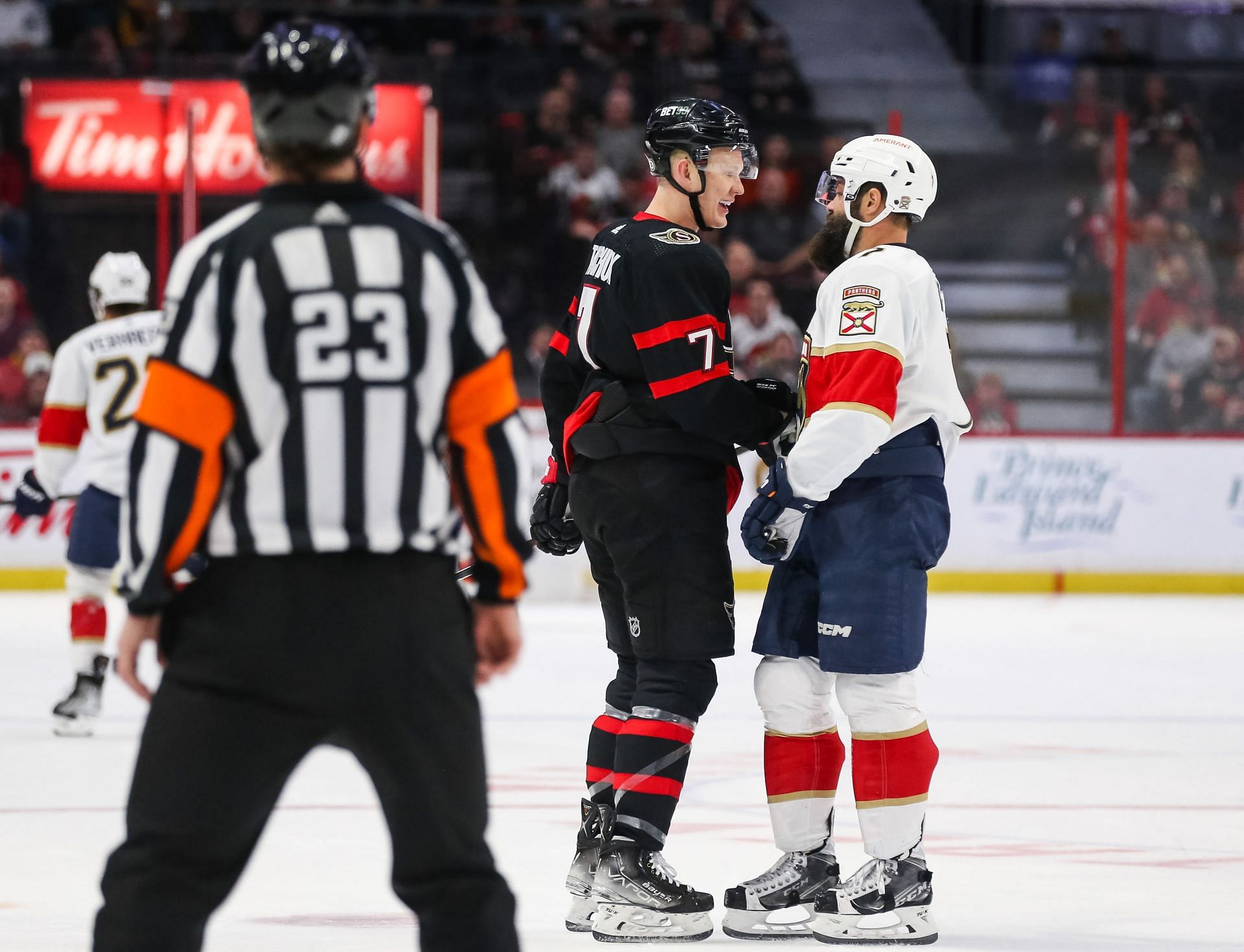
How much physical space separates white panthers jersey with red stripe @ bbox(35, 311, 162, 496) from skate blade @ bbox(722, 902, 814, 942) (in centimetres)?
298

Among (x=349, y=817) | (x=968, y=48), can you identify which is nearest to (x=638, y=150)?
(x=968, y=48)

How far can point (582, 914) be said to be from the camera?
3.36m

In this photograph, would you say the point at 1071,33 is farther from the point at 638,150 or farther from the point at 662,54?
the point at 638,150

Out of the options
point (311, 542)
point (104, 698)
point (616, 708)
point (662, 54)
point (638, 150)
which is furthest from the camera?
point (662, 54)

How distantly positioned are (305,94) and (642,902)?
1708mm

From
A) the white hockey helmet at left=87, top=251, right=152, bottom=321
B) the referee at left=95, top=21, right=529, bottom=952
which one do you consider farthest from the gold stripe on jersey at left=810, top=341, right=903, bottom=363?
the white hockey helmet at left=87, top=251, right=152, bottom=321

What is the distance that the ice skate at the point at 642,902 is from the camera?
3.27m

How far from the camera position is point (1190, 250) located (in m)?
10.9

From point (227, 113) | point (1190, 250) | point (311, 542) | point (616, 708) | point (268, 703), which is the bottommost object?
point (616, 708)

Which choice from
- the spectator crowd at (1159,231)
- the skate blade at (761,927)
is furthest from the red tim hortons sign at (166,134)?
the skate blade at (761,927)

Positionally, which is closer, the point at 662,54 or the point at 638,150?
the point at 638,150

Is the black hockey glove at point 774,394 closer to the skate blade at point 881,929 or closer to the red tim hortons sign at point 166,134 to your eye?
the skate blade at point 881,929

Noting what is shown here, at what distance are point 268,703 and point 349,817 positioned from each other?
234 cm

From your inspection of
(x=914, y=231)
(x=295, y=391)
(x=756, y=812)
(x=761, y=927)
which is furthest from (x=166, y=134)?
(x=295, y=391)
